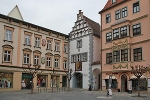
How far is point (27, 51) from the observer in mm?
34406

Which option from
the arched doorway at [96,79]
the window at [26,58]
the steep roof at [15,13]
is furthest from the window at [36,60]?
the arched doorway at [96,79]

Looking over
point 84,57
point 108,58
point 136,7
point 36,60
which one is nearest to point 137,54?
point 108,58

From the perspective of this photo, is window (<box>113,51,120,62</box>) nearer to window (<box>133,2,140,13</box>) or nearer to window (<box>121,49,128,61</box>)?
window (<box>121,49,128,61</box>)

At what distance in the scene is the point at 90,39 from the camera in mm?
37031

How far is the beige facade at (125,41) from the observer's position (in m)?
26.8

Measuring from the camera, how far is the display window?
3045 centimetres

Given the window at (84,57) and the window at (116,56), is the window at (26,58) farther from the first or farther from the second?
the window at (116,56)

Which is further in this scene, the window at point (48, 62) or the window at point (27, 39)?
the window at point (48, 62)

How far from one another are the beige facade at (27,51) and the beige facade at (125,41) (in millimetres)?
10974

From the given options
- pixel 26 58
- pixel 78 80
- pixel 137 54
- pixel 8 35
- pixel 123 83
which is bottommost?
pixel 78 80

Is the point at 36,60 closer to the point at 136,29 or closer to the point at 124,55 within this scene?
the point at 124,55

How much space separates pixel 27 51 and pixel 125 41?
17.2m

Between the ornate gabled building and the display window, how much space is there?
13184 millimetres

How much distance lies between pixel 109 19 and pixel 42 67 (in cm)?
1538
